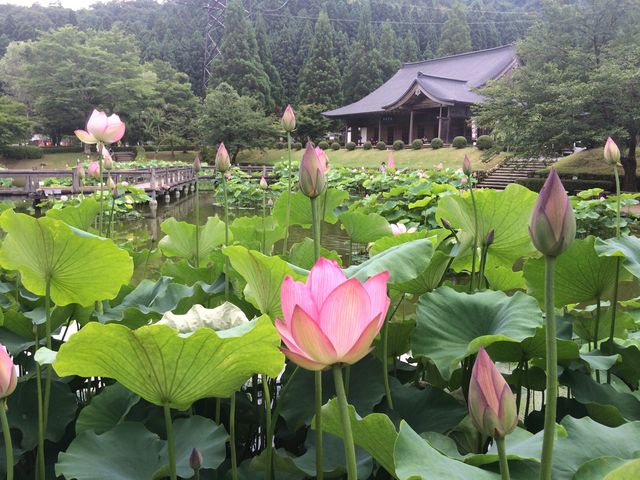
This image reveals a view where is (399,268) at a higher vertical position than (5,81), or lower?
lower

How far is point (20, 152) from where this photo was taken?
24703mm

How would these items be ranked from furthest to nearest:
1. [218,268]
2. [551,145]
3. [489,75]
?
[489,75] → [551,145] → [218,268]

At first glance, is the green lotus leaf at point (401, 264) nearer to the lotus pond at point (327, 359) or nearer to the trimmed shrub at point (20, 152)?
the lotus pond at point (327, 359)

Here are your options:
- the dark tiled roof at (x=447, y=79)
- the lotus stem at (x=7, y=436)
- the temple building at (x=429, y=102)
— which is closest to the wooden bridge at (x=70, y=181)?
the lotus stem at (x=7, y=436)

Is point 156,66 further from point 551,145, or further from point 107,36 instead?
point 551,145

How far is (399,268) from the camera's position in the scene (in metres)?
0.77

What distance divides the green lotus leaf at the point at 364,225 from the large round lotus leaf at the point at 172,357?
0.79 meters

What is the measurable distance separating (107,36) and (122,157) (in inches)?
236

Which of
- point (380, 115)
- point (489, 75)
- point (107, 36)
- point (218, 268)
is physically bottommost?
point (218, 268)

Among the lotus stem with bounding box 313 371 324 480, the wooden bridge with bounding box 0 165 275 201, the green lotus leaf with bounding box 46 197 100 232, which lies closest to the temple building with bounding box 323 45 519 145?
the wooden bridge with bounding box 0 165 275 201

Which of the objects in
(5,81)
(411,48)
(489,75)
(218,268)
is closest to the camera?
(218,268)

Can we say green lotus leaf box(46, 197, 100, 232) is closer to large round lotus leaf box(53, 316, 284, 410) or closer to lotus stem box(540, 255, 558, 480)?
large round lotus leaf box(53, 316, 284, 410)

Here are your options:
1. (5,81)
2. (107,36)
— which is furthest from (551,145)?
(5,81)

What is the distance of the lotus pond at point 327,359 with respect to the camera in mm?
461
